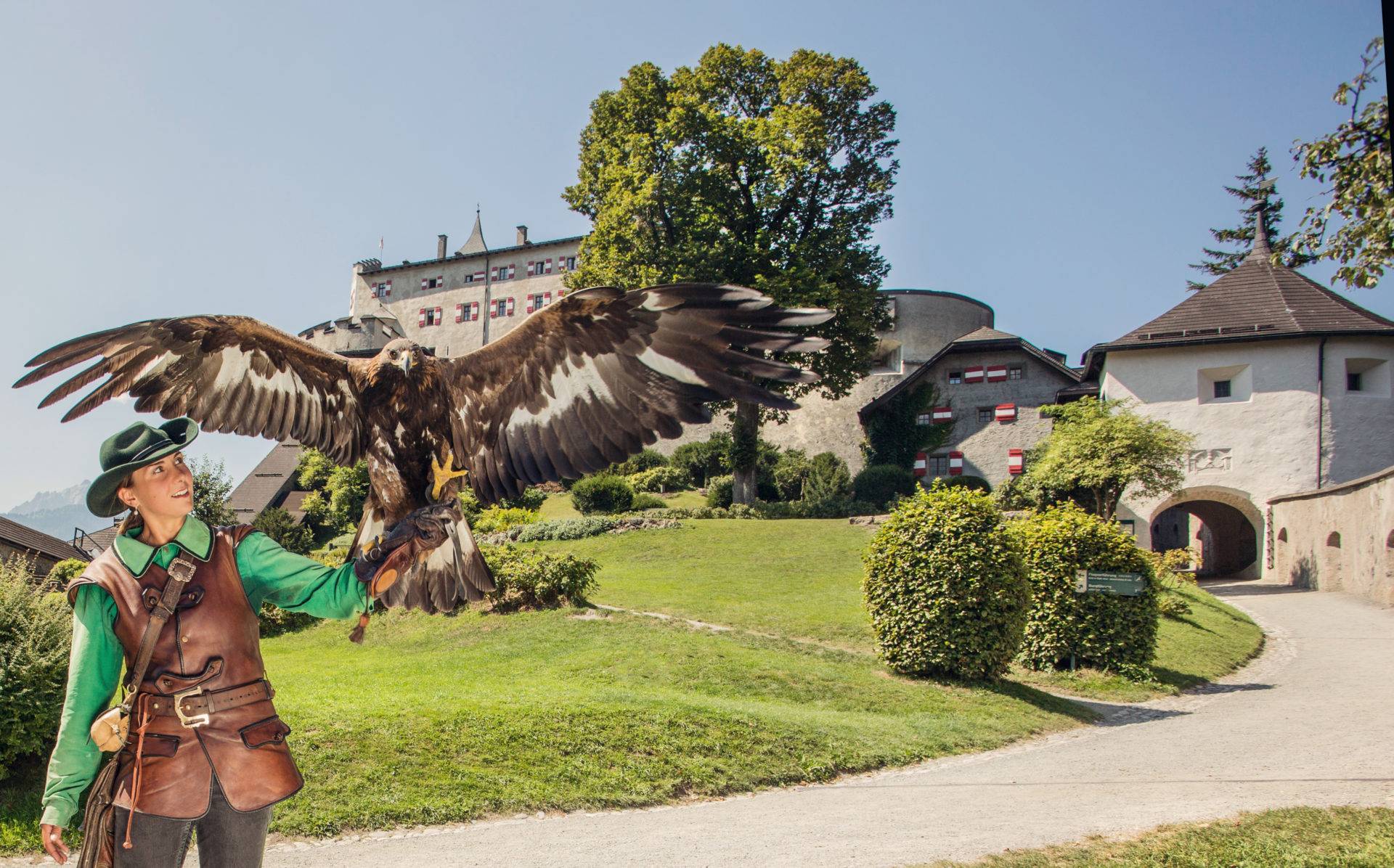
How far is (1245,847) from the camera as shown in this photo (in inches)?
257

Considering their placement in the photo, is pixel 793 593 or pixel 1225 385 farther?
pixel 1225 385

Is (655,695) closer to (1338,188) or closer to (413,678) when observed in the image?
(413,678)

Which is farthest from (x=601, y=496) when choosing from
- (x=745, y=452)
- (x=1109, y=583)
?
(x=1109, y=583)

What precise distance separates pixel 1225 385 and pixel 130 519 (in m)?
33.4

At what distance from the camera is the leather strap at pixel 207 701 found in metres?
2.97

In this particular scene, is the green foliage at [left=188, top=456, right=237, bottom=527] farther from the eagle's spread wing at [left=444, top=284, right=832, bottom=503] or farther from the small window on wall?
the small window on wall

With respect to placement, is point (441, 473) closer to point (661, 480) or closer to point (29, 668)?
point (29, 668)

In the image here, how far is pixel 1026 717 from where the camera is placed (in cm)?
1218

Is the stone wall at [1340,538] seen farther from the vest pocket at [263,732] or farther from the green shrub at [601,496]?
the vest pocket at [263,732]

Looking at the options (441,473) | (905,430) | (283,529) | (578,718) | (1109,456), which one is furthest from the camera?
(905,430)

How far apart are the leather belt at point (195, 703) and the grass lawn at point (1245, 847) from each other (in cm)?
496

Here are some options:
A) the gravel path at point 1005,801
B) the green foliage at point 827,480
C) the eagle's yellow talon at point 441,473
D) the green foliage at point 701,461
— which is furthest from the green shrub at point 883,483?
the eagle's yellow talon at point 441,473

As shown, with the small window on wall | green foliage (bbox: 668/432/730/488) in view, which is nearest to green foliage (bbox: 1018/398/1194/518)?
the small window on wall

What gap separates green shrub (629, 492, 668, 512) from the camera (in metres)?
31.7
